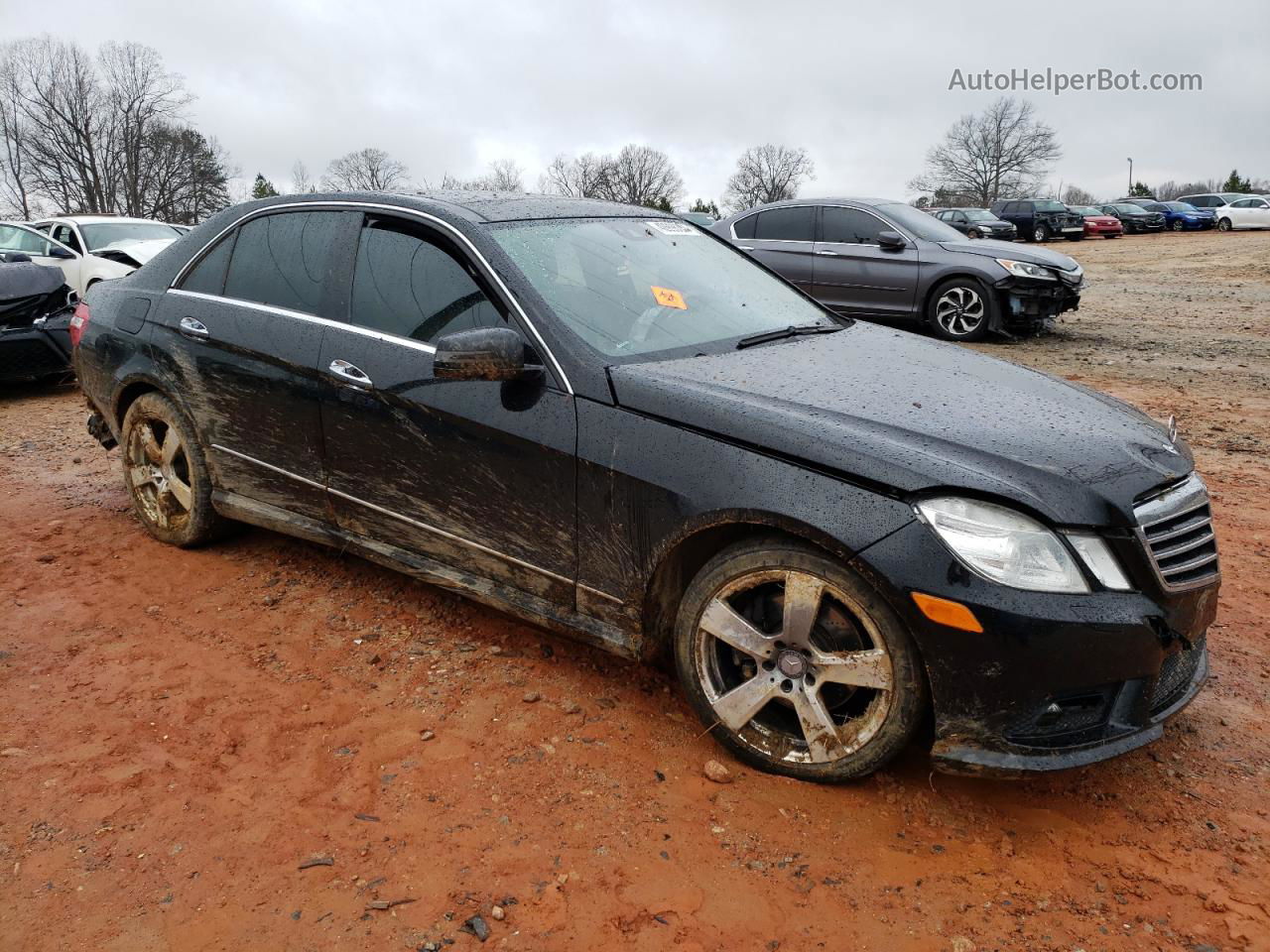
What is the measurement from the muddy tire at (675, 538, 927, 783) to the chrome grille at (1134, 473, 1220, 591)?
690 millimetres

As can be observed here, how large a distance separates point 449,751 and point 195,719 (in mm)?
895

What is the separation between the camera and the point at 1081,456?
2553 mm

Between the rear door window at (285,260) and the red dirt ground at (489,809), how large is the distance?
1251 millimetres

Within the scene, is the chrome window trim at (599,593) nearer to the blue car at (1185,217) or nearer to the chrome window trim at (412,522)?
the chrome window trim at (412,522)

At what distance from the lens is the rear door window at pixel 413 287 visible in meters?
3.25

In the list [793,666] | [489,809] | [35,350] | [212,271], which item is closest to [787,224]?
[35,350]

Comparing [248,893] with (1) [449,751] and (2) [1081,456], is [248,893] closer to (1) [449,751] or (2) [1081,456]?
(1) [449,751]

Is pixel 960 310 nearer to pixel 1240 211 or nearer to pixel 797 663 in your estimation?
pixel 797 663

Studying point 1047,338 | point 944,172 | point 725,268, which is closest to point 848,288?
point 1047,338

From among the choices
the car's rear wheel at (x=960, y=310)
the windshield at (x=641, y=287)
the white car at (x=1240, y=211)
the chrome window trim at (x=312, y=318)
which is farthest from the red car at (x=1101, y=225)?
the chrome window trim at (x=312, y=318)

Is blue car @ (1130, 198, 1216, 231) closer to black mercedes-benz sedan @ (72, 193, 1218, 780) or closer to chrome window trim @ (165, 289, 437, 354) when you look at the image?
black mercedes-benz sedan @ (72, 193, 1218, 780)

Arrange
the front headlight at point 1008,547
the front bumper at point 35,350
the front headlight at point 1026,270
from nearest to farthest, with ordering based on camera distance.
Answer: the front headlight at point 1008,547
the front bumper at point 35,350
the front headlight at point 1026,270

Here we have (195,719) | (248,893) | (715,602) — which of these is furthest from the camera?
(195,719)

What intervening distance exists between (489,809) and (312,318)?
202cm
